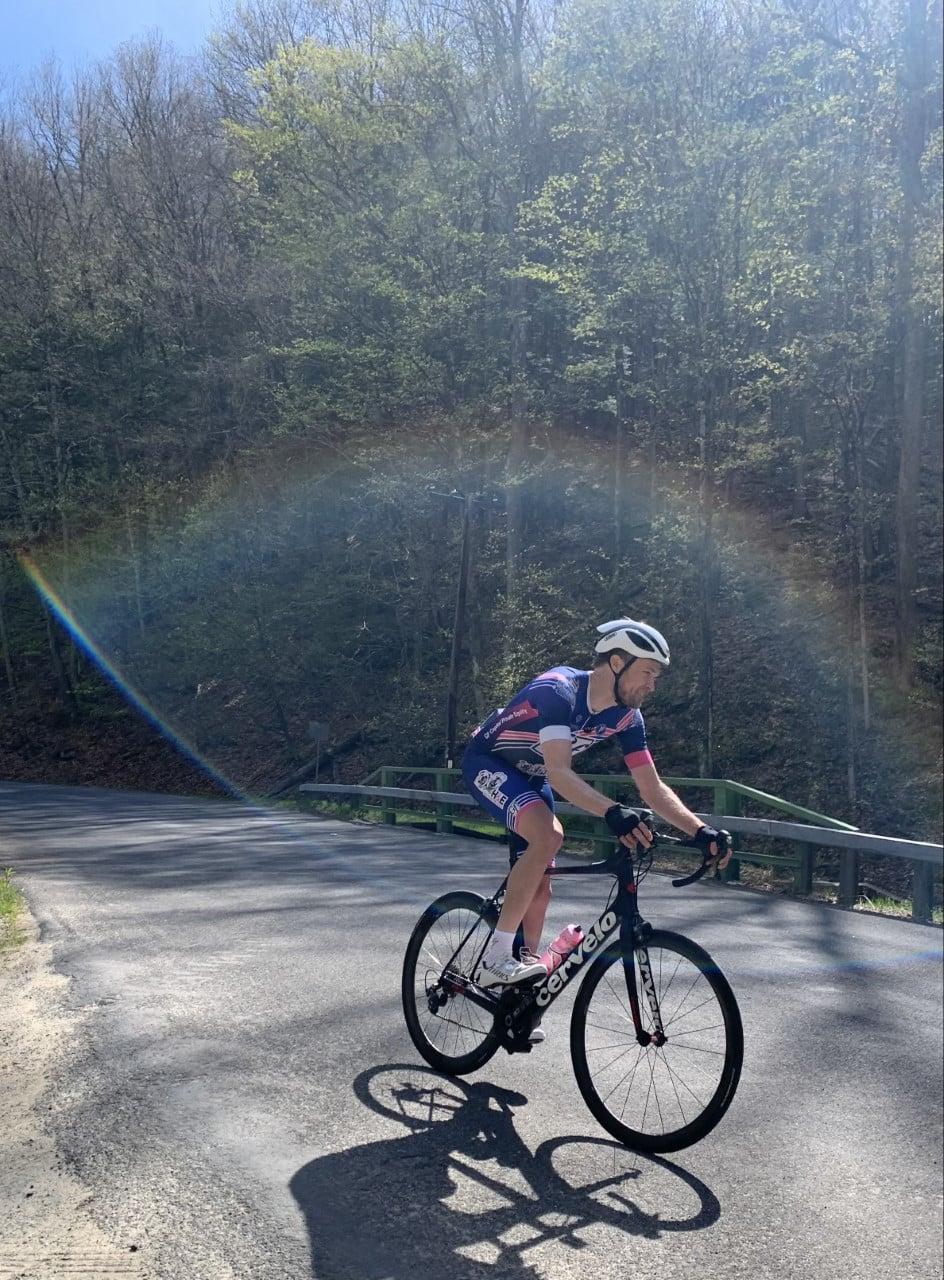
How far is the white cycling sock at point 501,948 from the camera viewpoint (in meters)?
5.06

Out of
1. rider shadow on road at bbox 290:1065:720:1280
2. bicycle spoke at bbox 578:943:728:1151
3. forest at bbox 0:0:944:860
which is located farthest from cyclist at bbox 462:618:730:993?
forest at bbox 0:0:944:860

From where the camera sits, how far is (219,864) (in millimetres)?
14016

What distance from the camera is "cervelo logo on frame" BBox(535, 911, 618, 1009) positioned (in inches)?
190

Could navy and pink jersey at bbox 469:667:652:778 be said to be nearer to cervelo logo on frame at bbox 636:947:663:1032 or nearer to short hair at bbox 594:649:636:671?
short hair at bbox 594:649:636:671

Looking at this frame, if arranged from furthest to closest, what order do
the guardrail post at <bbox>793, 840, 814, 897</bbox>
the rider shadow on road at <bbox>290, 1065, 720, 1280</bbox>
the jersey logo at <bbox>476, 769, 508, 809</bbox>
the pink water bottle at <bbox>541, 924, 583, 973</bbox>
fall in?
the guardrail post at <bbox>793, 840, 814, 897</bbox>, the jersey logo at <bbox>476, 769, 508, 809</bbox>, the pink water bottle at <bbox>541, 924, 583, 973</bbox>, the rider shadow on road at <bbox>290, 1065, 720, 1280</bbox>

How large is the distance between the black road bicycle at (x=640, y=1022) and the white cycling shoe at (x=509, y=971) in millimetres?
54

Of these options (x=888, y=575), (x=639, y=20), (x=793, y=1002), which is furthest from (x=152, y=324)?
(x=793, y=1002)

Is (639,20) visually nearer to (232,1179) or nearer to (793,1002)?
(793,1002)

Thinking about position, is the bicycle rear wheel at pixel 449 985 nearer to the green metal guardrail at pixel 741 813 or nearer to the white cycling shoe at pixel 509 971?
the white cycling shoe at pixel 509 971

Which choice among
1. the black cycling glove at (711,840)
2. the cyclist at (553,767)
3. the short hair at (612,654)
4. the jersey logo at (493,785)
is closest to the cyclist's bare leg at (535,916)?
the cyclist at (553,767)

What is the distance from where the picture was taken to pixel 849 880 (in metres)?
11.8

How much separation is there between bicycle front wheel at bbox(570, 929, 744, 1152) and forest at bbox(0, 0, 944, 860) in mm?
16507

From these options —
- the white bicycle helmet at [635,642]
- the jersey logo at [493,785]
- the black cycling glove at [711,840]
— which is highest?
the white bicycle helmet at [635,642]

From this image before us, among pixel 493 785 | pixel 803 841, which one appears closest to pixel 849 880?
pixel 803 841
